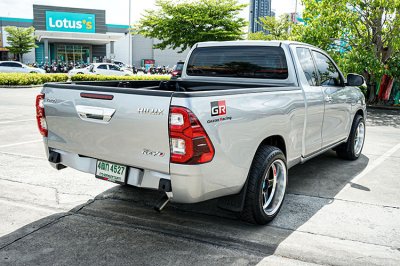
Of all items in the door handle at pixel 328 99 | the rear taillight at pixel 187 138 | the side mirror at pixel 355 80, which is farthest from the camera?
the side mirror at pixel 355 80

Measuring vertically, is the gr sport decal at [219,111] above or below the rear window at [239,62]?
below

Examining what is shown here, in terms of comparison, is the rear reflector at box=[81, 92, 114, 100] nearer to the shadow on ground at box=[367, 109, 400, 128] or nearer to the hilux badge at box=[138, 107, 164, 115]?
the hilux badge at box=[138, 107, 164, 115]

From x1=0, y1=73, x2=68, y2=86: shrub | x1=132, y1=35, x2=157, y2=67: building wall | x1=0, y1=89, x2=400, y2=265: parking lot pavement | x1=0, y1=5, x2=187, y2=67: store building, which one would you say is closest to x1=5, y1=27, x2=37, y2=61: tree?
x1=0, y1=5, x2=187, y2=67: store building

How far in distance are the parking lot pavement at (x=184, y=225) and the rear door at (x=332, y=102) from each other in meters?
0.67

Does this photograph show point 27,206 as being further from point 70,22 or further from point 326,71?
point 70,22

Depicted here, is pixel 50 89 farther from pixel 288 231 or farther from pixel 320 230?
pixel 320 230

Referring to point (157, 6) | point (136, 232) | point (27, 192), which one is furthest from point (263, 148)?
point (157, 6)

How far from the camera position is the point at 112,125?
3369 mm

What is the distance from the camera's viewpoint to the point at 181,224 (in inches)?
157

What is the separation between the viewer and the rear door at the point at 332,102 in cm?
529

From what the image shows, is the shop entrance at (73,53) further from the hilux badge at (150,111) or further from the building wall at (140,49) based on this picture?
the hilux badge at (150,111)

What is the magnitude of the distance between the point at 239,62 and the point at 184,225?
2299 millimetres

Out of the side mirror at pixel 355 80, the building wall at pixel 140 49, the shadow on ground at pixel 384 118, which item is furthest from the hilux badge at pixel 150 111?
the building wall at pixel 140 49

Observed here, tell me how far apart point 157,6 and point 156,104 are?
1179 inches
